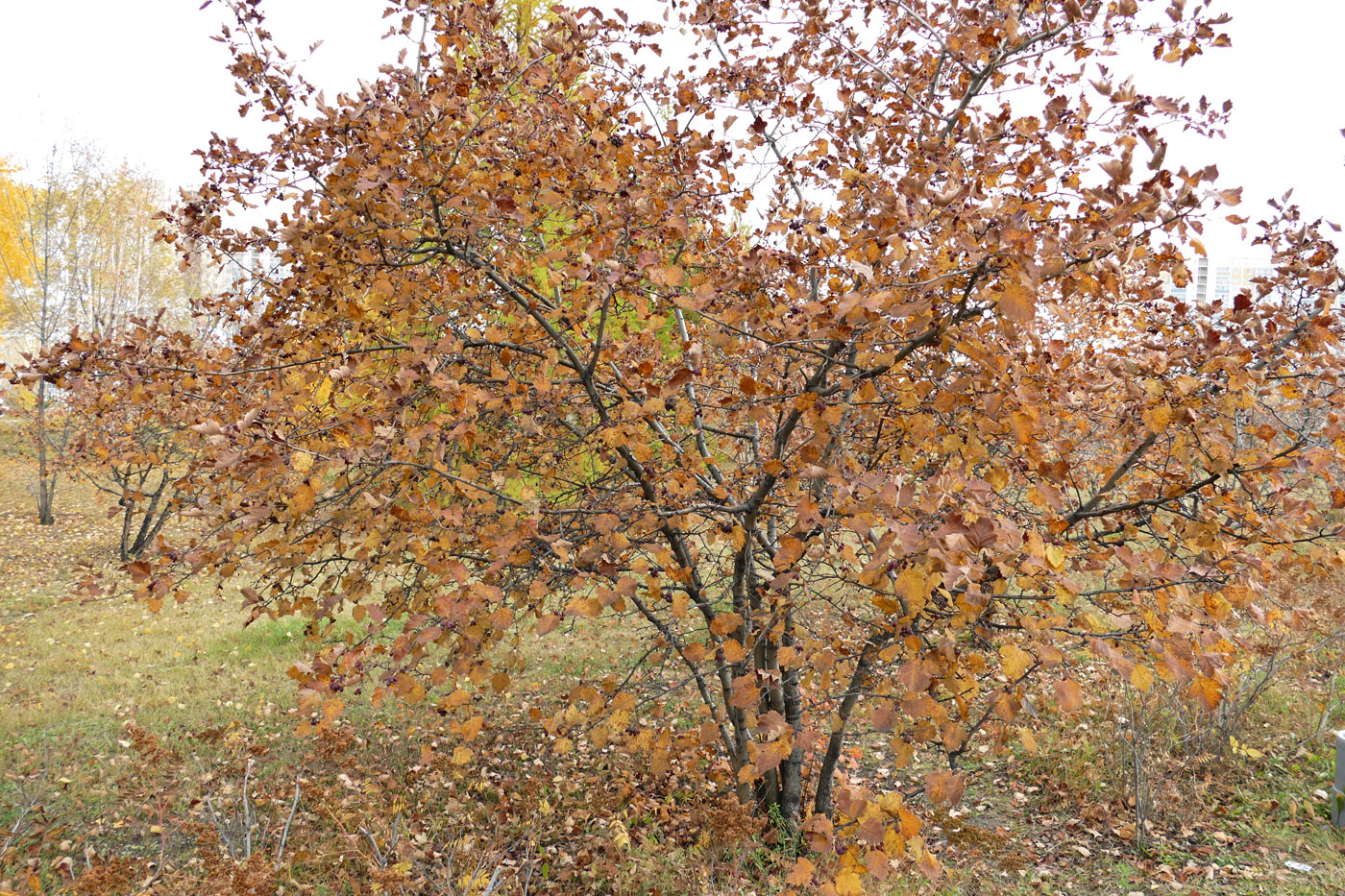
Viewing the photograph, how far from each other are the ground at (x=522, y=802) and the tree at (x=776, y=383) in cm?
75

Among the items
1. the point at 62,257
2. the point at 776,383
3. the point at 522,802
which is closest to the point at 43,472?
the point at 62,257

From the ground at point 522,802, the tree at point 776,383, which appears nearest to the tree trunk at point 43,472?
the ground at point 522,802

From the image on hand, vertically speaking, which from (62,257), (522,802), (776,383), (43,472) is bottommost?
(522,802)

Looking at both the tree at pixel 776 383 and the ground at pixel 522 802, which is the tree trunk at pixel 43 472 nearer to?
the ground at pixel 522 802

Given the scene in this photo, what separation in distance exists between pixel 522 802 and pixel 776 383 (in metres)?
2.98

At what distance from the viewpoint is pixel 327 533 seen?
2.33 meters

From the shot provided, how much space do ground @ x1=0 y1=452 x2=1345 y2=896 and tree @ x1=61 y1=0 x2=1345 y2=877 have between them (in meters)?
0.75

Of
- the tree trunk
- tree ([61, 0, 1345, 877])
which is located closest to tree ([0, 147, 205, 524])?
the tree trunk

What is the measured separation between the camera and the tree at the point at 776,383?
1.66 m

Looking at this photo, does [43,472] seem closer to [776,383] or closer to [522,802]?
[522,802]

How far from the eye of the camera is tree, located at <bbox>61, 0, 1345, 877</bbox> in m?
1.66

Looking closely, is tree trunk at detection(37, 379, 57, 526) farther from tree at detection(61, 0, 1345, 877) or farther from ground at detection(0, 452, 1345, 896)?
tree at detection(61, 0, 1345, 877)

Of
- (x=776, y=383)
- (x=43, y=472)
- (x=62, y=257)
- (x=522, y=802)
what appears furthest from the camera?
(x=62, y=257)

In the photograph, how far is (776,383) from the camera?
306 cm
